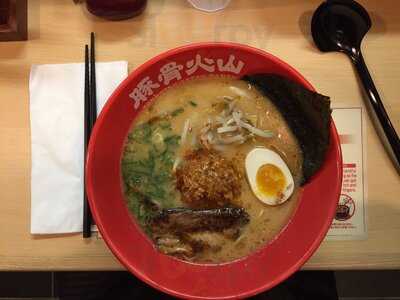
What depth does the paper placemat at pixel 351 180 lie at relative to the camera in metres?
1.10

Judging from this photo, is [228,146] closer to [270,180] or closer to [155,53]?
[270,180]

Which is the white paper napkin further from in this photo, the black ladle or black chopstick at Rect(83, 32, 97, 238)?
the black ladle

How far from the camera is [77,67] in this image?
114 cm

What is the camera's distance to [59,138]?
1128 mm

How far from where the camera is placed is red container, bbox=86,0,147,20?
109 cm

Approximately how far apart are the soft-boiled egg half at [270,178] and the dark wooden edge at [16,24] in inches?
24.7

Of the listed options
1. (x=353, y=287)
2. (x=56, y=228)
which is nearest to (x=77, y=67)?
(x=56, y=228)

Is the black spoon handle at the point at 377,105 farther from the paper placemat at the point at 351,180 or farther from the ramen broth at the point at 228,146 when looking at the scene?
the ramen broth at the point at 228,146

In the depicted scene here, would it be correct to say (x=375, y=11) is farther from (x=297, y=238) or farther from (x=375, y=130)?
(x=297, y=238)

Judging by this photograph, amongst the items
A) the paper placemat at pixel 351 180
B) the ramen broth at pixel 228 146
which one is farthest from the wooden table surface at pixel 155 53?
the ramen broth at pixel 228 146

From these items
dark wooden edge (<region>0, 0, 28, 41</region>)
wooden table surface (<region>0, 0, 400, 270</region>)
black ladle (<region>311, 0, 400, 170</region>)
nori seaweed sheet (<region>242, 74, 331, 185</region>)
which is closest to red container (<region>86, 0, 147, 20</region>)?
wooden table surface (<region>0, 0, 400, 270</region>)

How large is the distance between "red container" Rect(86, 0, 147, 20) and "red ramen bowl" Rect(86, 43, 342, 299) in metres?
0.19

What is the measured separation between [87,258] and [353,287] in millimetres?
1124

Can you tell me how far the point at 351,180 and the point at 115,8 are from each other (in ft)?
2.24
